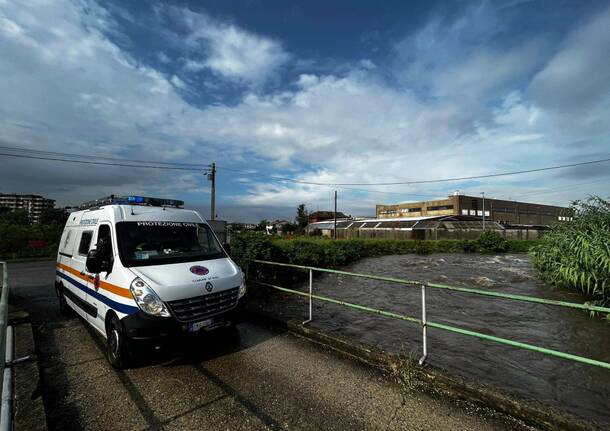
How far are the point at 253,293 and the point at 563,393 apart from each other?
658 centimetres

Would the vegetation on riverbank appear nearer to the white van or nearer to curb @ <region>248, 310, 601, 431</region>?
the white van

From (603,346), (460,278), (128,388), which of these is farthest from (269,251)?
(460,278)

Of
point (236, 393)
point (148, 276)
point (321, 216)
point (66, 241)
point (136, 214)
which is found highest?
point (321, 216)

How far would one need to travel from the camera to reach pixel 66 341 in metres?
5.02

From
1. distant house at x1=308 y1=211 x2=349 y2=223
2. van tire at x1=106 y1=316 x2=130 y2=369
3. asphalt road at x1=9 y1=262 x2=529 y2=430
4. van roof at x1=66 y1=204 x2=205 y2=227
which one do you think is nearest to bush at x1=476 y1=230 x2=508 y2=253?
asphalt road at x1=9 y1=262 x2=529 y2=430

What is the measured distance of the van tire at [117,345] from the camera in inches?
154

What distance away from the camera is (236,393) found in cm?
346

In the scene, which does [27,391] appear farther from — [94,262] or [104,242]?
[104,242]

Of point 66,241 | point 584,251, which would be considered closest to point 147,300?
point 66,241

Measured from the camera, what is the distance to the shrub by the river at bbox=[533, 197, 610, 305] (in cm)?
741

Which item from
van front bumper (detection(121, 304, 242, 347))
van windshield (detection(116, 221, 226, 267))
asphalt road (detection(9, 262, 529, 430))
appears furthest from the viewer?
van windshield (detection(116, 221, 226, 267))

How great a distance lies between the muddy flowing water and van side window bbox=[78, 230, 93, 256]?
147 inches

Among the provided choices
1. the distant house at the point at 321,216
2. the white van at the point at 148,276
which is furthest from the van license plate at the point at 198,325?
the distant house at the point at 321,216

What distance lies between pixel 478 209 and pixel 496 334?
7544cm
